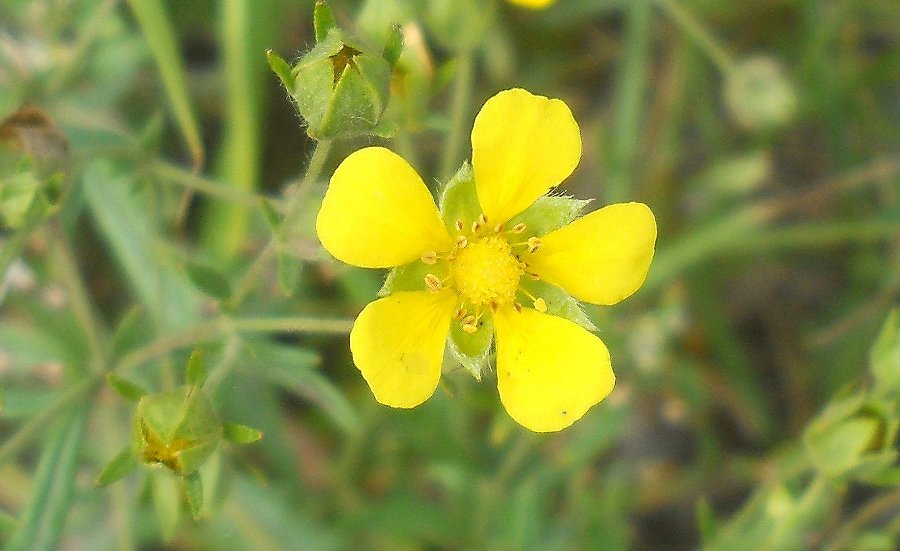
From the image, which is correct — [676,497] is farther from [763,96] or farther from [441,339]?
[441,339]

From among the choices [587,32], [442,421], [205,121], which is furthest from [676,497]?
[205,121]

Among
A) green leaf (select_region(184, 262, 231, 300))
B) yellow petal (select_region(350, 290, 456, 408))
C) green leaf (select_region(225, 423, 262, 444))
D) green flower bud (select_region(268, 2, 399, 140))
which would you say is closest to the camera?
green flower bud (select_region(268, 2, 399, 140))

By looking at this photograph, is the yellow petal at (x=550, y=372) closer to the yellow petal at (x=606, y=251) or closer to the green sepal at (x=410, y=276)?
the yellow petal at (x=606, y=251)

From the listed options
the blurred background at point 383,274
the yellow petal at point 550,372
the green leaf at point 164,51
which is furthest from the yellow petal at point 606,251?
the green leaf at point 164,51

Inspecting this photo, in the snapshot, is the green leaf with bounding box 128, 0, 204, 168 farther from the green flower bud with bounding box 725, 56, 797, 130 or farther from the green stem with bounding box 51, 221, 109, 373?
the green flower bud with bounding box 725, 56, 797, 130

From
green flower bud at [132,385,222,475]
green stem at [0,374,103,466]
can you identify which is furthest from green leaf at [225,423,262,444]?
green stem at [0,374,103,466]

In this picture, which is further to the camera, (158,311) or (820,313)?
(820,313)

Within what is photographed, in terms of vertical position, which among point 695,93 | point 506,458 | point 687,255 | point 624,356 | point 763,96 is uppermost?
point 695,93
